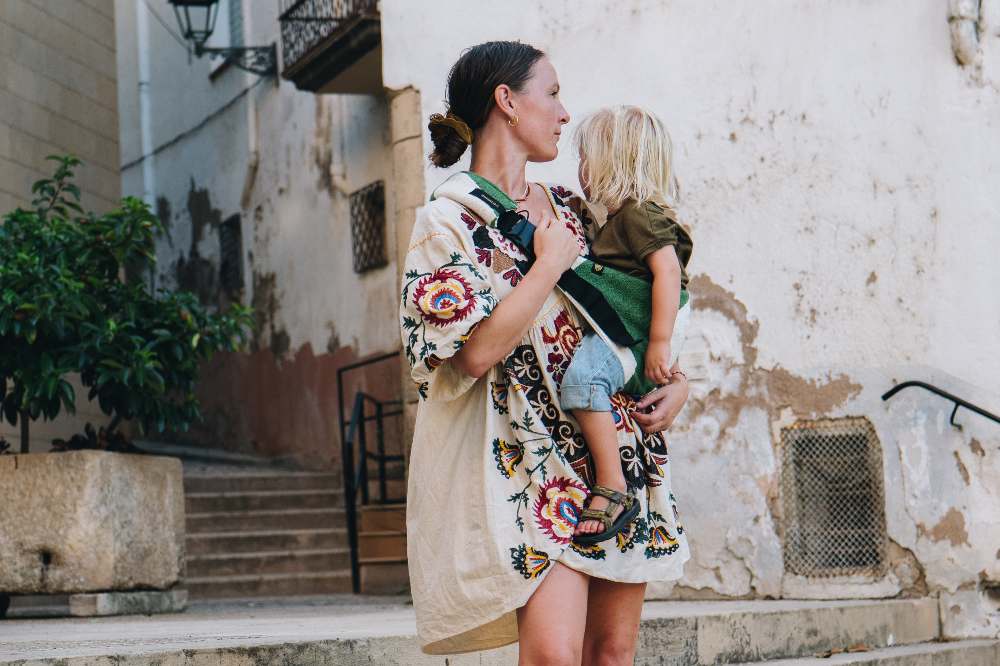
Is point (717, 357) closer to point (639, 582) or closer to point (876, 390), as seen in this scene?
point (876, 390)

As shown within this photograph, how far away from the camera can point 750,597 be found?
22.2 ft

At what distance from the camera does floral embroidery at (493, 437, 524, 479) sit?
8.50 feet

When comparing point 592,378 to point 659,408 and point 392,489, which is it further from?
point 392,489

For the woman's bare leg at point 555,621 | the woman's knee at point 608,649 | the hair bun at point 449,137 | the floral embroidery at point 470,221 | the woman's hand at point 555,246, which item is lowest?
the woman's knee at point 608,649

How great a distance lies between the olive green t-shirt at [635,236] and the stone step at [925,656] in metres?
3.10

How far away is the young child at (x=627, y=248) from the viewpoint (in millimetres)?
2590

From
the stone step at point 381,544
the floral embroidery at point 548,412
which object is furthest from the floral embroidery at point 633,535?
the stone step at point 381,544

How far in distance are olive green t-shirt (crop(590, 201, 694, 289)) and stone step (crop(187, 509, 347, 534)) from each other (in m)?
8.42

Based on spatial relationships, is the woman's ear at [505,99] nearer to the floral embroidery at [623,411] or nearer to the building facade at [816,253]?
the floral embroidery at [623,411]

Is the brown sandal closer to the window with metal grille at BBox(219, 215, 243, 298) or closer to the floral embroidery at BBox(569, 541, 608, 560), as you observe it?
the floral embroidery at BBox(569, 541, 608, 560)

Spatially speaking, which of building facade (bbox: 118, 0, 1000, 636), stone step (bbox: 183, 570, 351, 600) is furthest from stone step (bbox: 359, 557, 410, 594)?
building facade (bbox: 118, 0, 1000, 636)

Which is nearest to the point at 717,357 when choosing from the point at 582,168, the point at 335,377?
the point at 582,168

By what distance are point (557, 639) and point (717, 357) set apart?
4.56m

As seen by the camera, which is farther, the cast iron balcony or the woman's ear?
the cast iron balcony
